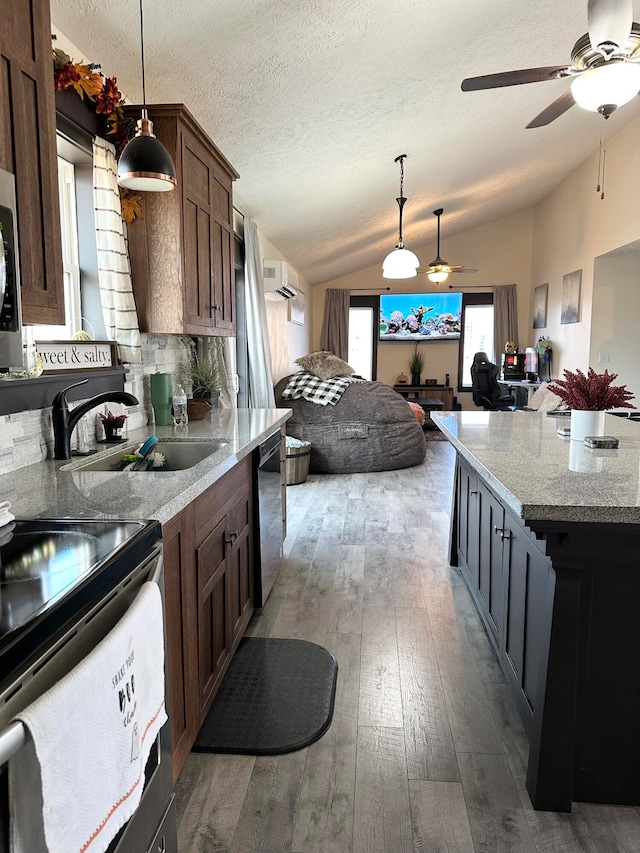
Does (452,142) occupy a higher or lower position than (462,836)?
higher

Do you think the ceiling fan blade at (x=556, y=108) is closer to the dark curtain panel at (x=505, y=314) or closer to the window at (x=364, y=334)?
the dark curtain panel at (x=505, y=314)

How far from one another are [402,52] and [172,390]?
7.16ft

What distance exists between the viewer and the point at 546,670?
4.96ft

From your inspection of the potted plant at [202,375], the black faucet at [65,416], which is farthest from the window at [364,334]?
the black faucet at [65,416]

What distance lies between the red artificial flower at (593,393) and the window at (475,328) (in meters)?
7.85

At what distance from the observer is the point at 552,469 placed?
5.94 ft

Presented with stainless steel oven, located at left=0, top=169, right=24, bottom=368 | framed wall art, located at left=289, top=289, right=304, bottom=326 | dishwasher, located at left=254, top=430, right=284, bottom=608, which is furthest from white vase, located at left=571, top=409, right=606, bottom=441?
framed wall art, located at left=289, top=289, right=304, bottom=326

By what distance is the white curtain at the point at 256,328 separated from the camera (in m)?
4.77

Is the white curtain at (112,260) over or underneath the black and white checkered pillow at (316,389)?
over

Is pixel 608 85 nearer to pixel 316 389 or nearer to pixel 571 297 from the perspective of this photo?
pixel 316 389

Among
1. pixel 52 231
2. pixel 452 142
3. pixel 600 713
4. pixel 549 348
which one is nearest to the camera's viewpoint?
pixel 52 231

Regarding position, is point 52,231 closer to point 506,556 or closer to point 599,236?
point 506,556

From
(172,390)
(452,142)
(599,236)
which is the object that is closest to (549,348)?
(599,236)

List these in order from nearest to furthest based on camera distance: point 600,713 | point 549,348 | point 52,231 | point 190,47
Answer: point 52,231 < point 600,713 < point 190,47 < point 549,348
